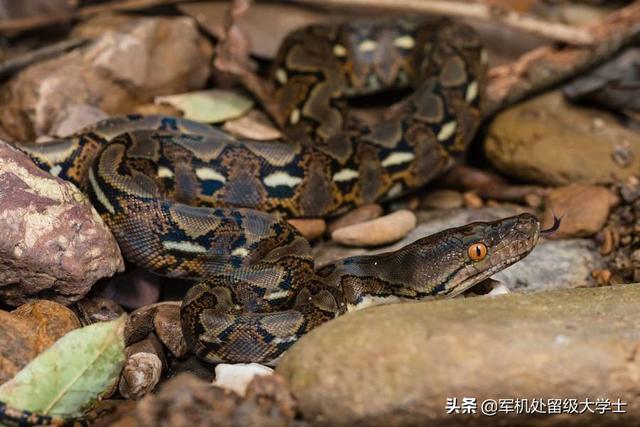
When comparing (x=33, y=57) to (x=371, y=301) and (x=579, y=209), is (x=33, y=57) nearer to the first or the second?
(x=371, y=301)

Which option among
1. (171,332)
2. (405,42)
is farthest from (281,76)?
(171,332)

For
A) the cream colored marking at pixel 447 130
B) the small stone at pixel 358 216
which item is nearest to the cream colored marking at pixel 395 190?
the small stone at pixel 358 216

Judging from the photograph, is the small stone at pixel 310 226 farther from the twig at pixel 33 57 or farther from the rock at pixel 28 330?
the twig at pixel 33 57

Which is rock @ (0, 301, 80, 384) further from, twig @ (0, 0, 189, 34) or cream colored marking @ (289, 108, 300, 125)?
→ twig @ (0, 0, 189, 34)

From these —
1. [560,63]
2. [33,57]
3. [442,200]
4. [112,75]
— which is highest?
[560,63]

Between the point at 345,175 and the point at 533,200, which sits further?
the point at 533,200

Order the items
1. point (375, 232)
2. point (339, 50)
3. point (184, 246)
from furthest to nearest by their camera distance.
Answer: point (339, 50), point (375, 232), point (184, 246)

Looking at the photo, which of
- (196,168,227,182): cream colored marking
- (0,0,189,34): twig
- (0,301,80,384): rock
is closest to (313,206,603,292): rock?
(196,168,227,182): cream colored marking
